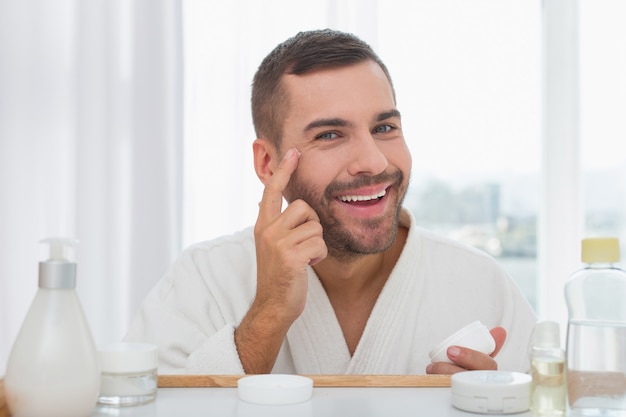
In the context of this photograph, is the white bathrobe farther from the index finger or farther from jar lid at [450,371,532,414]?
jar lid at [450,371,532,414]

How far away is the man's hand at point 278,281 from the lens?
1113mm

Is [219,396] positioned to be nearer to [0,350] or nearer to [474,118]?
[0,350]

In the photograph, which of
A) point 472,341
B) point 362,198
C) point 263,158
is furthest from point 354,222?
point 472,341

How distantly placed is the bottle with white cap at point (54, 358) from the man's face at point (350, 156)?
613 millimetres

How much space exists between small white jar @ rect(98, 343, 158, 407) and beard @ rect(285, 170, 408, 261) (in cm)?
55

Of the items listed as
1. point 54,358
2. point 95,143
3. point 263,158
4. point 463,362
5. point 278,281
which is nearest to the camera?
point 54,358

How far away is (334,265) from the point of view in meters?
1.37

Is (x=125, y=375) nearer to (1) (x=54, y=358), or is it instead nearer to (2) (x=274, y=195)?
(1) (x=54, y=358)

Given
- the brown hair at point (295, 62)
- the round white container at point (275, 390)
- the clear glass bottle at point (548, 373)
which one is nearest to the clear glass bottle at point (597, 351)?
the clear glass bottle at point (548, 373)

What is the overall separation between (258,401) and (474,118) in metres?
1.90

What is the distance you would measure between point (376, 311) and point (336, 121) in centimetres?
36

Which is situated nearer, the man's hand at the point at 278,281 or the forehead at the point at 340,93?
the man's hand at the point at 278,281

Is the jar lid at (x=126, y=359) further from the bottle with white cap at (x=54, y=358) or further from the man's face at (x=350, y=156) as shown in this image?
the man's face at (x=350, y=156)

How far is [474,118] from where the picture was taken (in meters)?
2.51
